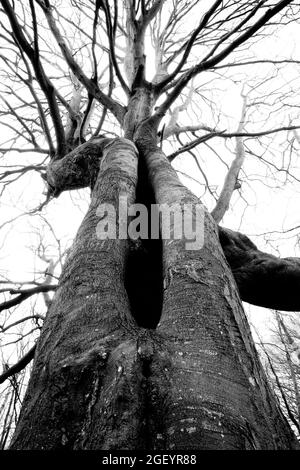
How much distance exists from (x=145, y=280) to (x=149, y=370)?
58cm

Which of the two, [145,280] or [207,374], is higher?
[145,280]

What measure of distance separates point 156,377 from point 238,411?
0.17 meters

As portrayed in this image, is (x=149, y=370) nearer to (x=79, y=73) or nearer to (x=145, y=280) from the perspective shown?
(x=145, y=280)

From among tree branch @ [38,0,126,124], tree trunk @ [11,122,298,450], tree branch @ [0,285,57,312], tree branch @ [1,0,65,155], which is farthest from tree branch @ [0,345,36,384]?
tree branch @ [38,0,126,124]

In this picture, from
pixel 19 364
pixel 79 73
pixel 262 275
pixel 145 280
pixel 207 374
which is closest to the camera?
pixel 207 374

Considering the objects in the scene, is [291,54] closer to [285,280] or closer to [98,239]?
[285,280]

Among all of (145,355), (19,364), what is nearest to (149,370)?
(145,355)

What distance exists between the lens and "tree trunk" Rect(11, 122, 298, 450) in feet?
1.71

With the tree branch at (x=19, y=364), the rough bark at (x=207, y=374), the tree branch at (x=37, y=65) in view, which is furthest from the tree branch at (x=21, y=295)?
the rough bark at (x=207, y=374)

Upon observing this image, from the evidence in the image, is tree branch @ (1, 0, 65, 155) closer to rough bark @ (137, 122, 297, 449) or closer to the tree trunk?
the tree trunk

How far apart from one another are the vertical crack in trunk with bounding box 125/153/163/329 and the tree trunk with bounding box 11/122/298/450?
16cm

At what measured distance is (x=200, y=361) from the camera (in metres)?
0.63

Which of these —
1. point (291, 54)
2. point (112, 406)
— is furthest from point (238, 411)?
point (291, 54)

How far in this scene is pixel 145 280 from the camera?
1179mm
